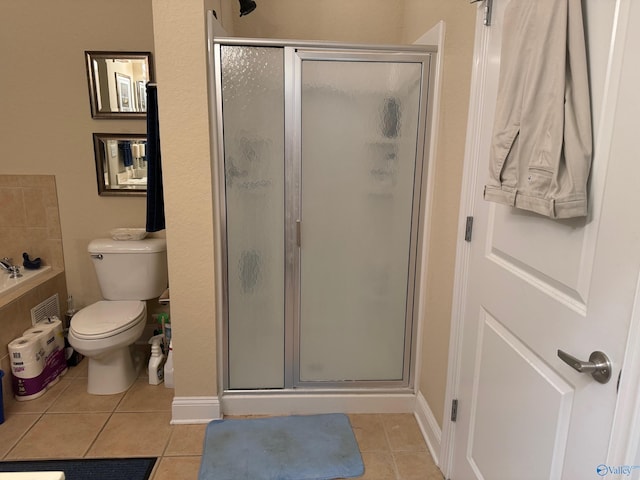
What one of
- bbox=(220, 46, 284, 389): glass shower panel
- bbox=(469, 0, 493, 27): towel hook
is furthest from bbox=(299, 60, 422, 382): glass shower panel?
bbox=(469, 0, 493, 27): towel hook

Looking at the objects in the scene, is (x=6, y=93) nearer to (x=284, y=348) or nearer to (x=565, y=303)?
(x=284, y=348)

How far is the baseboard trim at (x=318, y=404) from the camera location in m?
2.35

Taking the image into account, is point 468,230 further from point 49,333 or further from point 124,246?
point 49,333

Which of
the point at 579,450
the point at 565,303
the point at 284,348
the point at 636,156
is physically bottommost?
the point at 284,348

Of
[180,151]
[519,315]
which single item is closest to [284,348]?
[180,151]

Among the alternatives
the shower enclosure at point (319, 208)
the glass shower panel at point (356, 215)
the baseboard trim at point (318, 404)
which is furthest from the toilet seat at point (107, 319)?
the glass shower panel at point (356, 215)

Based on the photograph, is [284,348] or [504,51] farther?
[284,348]

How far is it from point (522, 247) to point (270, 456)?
1499 millimetres

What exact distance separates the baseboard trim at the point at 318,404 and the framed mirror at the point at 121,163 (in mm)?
1528

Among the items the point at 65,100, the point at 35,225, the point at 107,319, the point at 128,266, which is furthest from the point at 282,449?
the point at 65,100

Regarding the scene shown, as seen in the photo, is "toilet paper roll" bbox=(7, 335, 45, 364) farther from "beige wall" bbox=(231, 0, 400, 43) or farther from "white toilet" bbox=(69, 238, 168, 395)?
"beige wall" bbox=(231, 0, 400, 43)

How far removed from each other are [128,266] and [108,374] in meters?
0.65

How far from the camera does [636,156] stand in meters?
0.84

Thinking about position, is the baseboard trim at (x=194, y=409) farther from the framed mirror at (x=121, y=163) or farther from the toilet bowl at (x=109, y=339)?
the framed mirror at (x=121, y=163)
